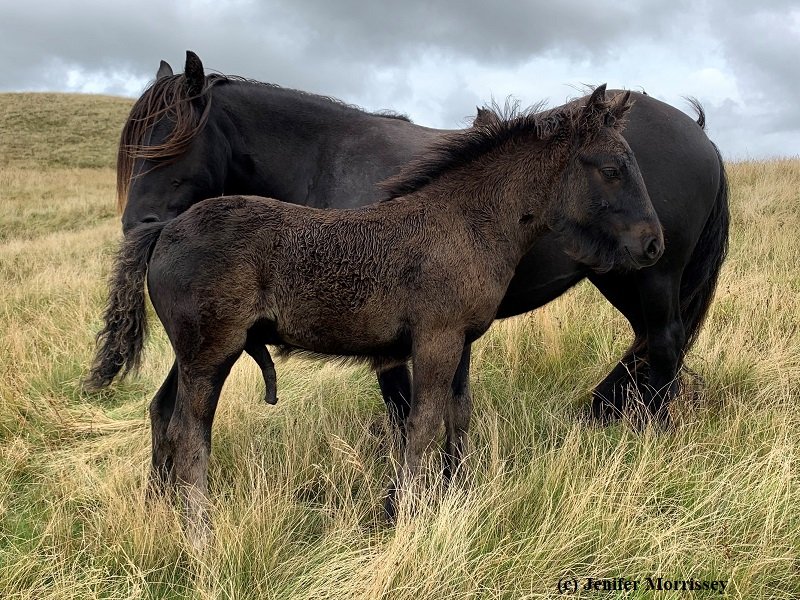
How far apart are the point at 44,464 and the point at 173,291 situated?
7.29ft

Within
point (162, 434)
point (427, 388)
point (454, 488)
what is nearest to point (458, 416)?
point (454, 488)

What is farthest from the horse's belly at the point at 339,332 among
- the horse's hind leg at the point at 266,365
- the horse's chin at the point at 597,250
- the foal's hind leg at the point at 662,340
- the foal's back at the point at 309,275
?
the foal's hind leg at the point at 662,340

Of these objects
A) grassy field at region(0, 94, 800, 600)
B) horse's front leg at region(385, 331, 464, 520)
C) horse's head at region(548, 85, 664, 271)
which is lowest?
grassy field at region(0, 94, 800, 600)

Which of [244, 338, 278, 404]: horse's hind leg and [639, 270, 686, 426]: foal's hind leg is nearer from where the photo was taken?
[244, 338, 278, 404]: horse's hind leg

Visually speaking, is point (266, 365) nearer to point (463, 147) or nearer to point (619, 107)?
point (463, 147)

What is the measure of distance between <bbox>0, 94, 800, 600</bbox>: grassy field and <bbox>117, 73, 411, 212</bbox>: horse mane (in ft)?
6.00

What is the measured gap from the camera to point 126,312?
3111mm

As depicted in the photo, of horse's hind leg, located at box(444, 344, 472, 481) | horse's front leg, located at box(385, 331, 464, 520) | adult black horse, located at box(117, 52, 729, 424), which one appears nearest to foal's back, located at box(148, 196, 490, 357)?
horse's front leg, located at box(385, 331, 464, 520)

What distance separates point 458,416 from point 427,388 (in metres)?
0.80

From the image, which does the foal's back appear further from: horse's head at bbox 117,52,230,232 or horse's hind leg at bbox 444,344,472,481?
horse's head at bbox 117,52,230,232

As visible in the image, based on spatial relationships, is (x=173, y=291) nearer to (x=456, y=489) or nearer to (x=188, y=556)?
(x=188, y=556)

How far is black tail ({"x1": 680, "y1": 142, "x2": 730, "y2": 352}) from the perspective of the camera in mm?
4723

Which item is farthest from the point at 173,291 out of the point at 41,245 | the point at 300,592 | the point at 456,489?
the point at 41,245

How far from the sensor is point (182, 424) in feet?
9.68
